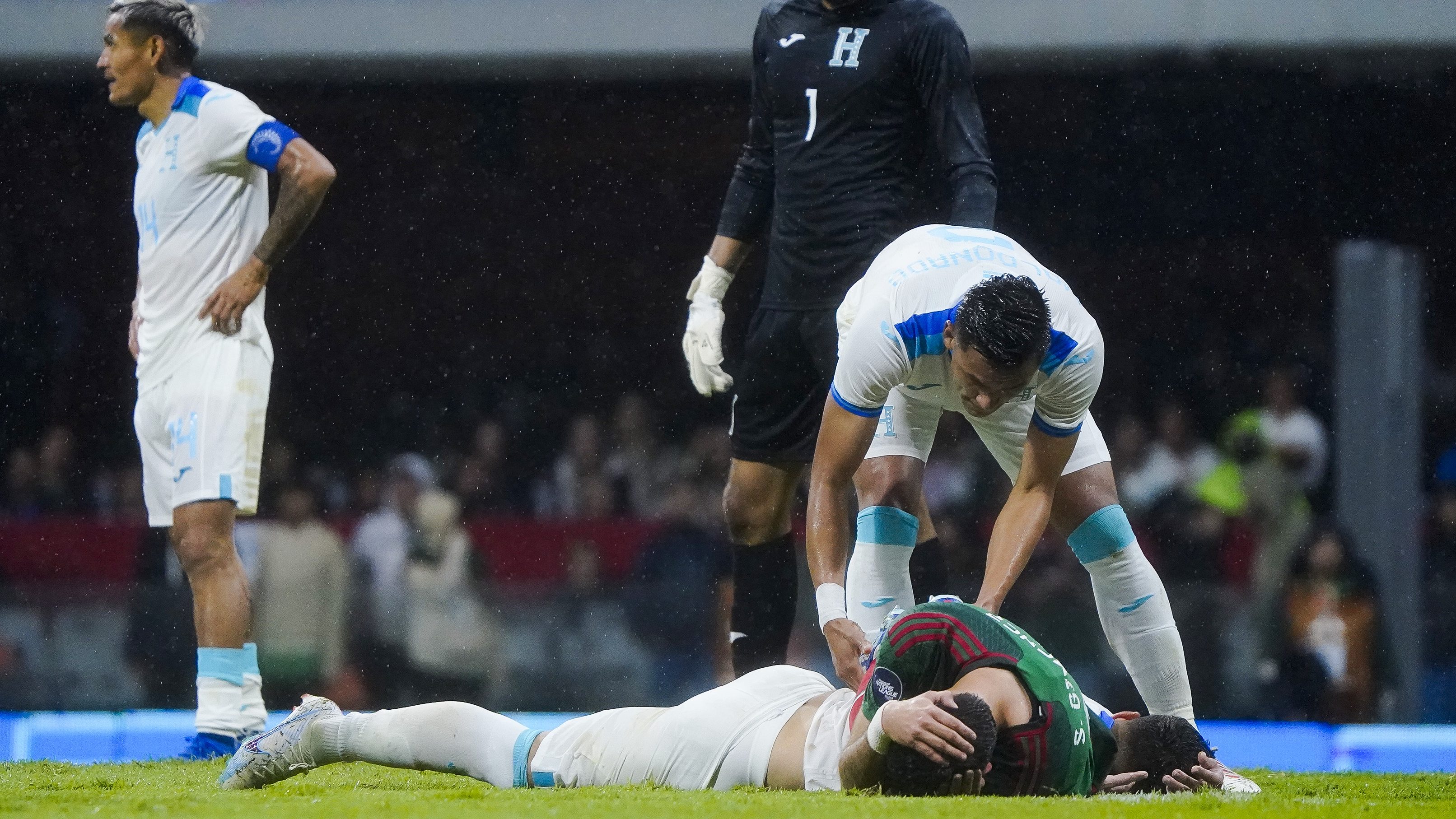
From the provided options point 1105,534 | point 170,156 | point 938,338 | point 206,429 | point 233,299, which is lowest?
point 1105,534

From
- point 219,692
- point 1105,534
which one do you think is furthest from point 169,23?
point 1105,534

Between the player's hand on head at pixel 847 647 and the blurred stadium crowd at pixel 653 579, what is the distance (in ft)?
8.62

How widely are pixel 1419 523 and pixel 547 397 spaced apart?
4367mm

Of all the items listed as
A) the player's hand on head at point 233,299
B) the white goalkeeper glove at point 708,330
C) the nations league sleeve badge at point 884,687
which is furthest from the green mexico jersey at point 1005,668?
the player's hand on head at point 233,299

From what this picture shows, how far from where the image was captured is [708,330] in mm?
4086

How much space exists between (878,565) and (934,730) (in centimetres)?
100

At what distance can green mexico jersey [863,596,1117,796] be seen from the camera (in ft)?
8.17

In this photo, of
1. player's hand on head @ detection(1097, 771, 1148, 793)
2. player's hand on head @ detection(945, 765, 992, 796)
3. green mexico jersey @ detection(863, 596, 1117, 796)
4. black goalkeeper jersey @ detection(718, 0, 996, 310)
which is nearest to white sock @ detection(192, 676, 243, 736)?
black goalkeeper jersey @ detection(718, 0, 996, 310)

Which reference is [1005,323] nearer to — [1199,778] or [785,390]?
[1199,778]

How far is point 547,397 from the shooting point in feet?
27.8

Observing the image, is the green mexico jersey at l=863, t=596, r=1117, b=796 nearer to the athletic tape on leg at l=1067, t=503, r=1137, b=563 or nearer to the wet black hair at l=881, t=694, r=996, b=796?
the wet black hair at l=881, t=694, r=996, b=796

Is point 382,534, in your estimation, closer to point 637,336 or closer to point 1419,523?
point 637,336

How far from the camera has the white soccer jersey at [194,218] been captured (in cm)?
400

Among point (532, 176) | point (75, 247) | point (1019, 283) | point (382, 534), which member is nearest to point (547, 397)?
point (532, 176)
